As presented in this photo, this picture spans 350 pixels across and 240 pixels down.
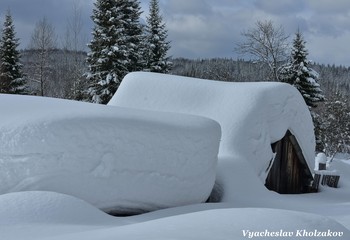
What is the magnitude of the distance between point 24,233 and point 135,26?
23935 mm

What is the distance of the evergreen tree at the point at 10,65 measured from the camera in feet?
91.9

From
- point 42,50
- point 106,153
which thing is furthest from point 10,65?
point 106,153

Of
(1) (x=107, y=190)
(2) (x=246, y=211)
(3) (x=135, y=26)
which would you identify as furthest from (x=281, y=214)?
(3) (x=135, y=26)

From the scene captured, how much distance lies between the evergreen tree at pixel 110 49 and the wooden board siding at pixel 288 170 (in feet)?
42.2

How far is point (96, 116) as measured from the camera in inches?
291

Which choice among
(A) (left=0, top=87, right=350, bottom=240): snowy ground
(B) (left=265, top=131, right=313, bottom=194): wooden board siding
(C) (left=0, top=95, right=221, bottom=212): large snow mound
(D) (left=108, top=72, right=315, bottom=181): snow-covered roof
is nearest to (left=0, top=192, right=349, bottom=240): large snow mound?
(A) (left=0, top=87, right=350, bottom=240): snowy ground

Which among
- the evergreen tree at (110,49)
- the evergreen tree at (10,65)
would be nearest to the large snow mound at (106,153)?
the evergreen tree at (110,49)

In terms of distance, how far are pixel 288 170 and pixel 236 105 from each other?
3088 mm

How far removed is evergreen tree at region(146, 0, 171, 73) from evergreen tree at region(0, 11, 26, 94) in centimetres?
814

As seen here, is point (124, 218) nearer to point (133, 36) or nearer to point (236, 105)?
point (236, 105)

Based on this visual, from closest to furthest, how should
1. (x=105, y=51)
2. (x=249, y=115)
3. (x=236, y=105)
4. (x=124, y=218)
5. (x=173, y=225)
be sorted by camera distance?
1. (x=173, y=225)
2. (x=124, y=218)
3. (x=249, y=115)
4. (x=236, y=105)
5. (x=105, y=51)

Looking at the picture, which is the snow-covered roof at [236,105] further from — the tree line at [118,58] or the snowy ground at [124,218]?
the tree line at [118,58]

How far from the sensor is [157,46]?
29594 mm

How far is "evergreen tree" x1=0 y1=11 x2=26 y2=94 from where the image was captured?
91.9 feet
